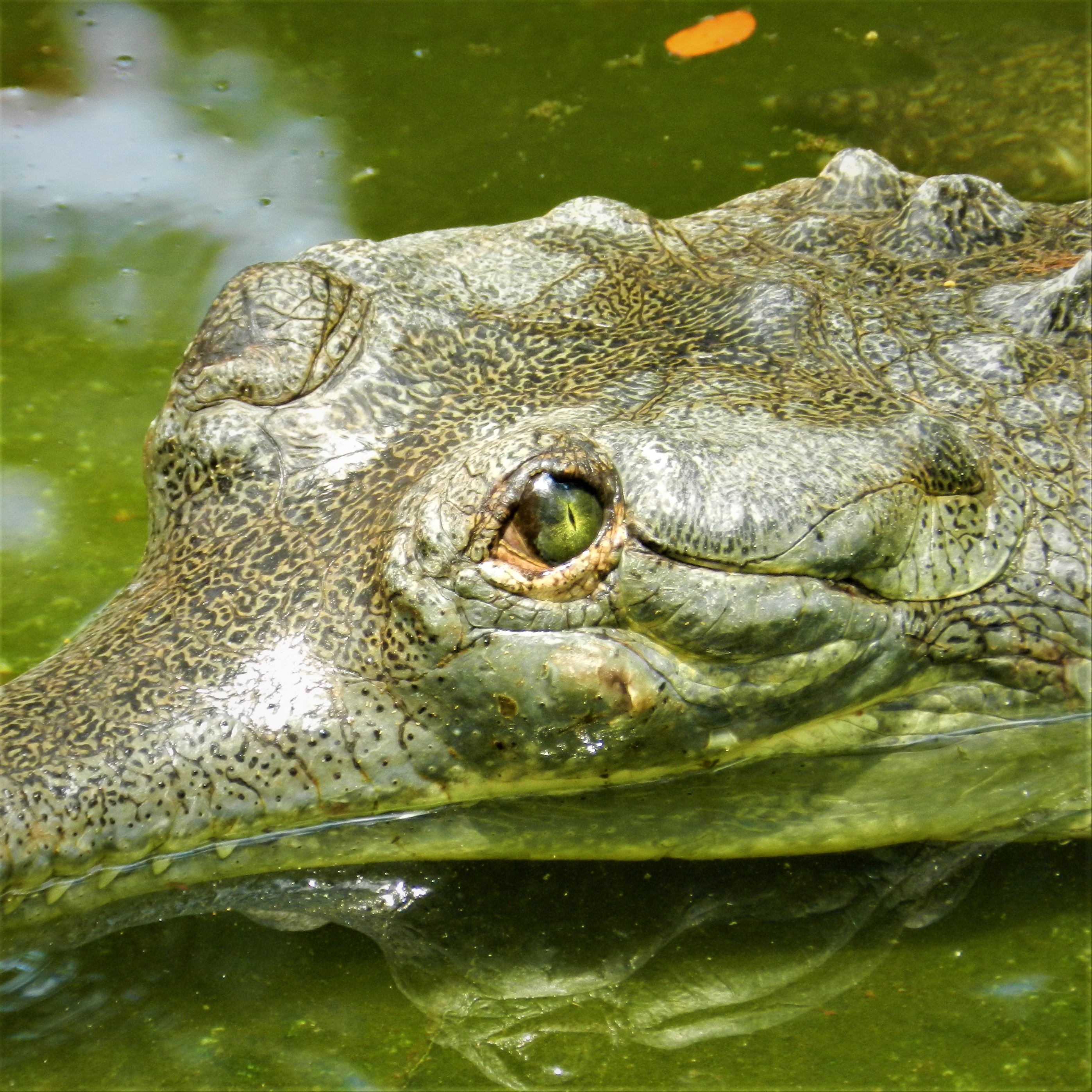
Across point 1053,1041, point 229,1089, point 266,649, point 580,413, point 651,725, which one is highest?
point 580,413

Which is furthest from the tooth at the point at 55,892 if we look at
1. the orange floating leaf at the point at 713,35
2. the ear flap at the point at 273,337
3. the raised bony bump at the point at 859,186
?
the orange floating leaf at the point at 713,35

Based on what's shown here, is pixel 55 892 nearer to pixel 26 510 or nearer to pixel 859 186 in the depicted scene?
pixel 26 510

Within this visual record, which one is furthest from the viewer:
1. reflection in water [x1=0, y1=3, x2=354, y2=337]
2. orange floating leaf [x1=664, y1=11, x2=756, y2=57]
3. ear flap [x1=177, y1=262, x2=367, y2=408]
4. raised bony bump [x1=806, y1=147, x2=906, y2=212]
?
orange floating leaf [x1=664, y1=11, x2=756, y2=57]

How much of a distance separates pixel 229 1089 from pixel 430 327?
1637 mm

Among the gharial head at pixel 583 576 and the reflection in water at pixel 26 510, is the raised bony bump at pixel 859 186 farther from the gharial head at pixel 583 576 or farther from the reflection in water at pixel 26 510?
the reflection in water at pixel 26 510

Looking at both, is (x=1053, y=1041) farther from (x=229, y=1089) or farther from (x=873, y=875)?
(x=229, y=1089)

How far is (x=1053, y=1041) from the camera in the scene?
2.66 metres

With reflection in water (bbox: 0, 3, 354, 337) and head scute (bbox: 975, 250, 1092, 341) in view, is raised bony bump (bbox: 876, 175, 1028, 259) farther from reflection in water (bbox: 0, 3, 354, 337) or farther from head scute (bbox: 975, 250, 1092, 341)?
reflection in water (bbox: 0, 3, 354, 337)

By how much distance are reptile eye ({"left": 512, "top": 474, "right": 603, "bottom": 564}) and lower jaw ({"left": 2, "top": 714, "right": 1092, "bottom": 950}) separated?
576 mm

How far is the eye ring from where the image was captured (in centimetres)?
264

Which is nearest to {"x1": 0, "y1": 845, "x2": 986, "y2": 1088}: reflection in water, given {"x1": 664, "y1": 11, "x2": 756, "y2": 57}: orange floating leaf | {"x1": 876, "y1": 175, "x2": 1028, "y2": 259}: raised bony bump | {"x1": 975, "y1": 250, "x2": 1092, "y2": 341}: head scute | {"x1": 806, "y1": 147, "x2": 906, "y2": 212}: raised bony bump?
{"x1": 975, "y1": 250, "x2": 1092, "y2": 341}: head scute

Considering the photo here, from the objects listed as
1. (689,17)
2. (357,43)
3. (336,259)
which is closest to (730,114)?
(689,17)

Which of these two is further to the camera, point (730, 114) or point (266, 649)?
point (730, 114)

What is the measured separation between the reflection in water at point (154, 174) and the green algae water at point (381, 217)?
0.04 ft
